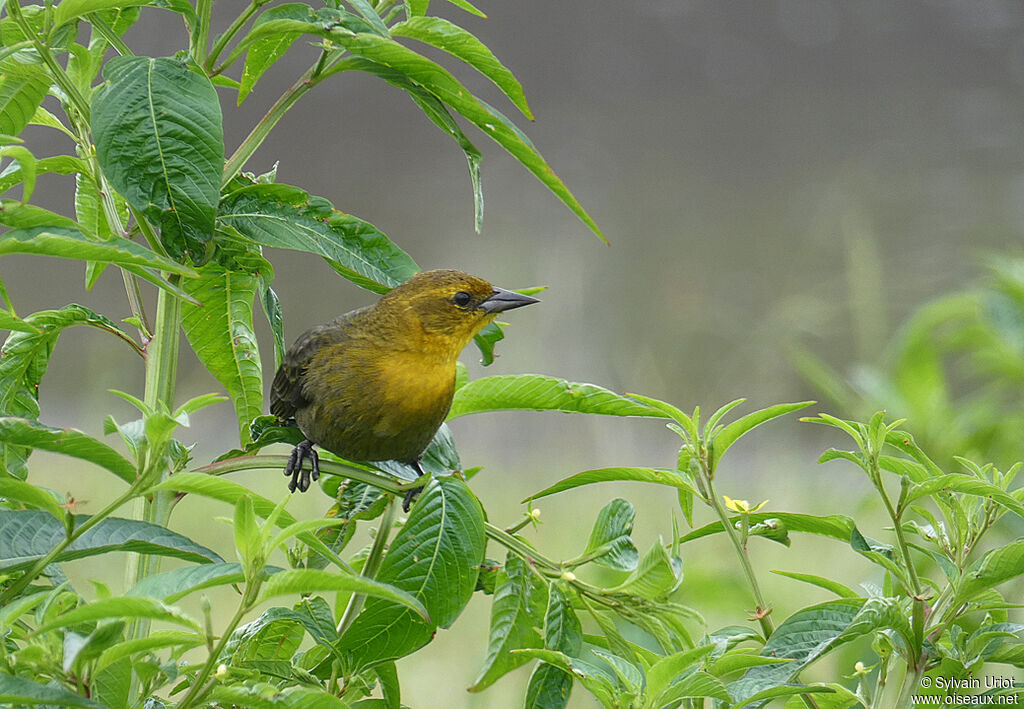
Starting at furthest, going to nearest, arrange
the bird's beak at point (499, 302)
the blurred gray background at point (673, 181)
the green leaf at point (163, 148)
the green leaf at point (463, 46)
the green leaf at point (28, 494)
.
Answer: the blurred gray background at point (673, 181) < the bird's beak at point (499, 302) < the green leaf at point (463, 46) < the green leaf at point (163, 148) < the green leaf at point (28, 494)

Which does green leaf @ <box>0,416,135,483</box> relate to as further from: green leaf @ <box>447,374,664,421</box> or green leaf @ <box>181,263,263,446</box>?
green leaf @ <box>447,374,664,421</box>

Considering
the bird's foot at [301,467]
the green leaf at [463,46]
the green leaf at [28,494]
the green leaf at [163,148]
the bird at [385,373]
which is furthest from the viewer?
the bird at [385,373]

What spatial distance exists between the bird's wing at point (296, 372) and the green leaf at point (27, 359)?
0.43 metres

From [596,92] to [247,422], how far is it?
646 cm

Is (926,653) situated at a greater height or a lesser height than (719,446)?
lesser

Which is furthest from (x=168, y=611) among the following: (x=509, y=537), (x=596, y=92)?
(x=596, y=92)

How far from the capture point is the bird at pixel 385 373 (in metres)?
1.45

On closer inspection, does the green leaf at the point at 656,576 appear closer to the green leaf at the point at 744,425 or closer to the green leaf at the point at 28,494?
the green leaf at the point at 744,425

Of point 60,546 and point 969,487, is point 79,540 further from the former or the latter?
point 969,487

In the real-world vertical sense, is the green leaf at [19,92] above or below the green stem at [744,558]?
above

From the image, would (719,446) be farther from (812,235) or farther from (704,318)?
(812,235)

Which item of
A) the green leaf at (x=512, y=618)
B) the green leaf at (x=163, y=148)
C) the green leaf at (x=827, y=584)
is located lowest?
the green leaf at (x=512, y=618)

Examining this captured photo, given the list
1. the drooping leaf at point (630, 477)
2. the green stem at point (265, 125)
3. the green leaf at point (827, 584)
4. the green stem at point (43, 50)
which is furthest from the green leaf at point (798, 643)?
the green stem at point (43, 50)

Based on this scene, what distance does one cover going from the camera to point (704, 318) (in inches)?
250
